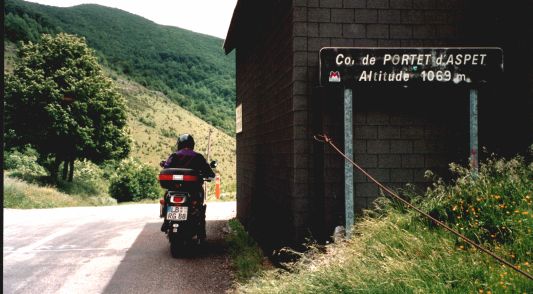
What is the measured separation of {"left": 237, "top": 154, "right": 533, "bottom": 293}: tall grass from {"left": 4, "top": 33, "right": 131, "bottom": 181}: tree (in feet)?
94.9

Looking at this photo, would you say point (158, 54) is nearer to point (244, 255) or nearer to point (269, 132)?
point (269, 132)

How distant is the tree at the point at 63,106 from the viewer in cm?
2952

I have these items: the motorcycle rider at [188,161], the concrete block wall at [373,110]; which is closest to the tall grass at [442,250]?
the concrete block wall at [373,110]

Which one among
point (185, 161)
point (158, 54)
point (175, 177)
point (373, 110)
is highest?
point (158, 54)

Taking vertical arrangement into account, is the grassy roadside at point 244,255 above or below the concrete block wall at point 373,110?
below

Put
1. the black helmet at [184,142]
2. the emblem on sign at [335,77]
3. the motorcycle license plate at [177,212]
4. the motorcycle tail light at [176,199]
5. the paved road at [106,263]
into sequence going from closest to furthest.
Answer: the emblem on sign at [335,77]
the paved road at [106,263]
the motorcycle license plate at [177,212]
the motorcycle tail light at [176,199]
the black helmet at [184,142]

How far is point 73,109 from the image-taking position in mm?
31031

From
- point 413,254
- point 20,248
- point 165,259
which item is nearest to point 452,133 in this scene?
point 413,254

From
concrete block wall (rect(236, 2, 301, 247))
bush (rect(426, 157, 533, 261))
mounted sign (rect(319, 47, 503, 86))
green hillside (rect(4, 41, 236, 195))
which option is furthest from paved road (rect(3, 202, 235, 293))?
green hillside (rect(4, 41, 236, 195))

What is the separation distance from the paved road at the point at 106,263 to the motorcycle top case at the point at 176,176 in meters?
1.21

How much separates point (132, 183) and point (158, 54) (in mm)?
118896

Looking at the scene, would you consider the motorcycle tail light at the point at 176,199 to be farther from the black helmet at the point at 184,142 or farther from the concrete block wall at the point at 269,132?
the concrete block wall at the point at 269,132

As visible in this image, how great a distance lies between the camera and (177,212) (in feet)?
22.9

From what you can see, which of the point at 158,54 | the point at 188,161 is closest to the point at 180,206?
the point at 188,161
